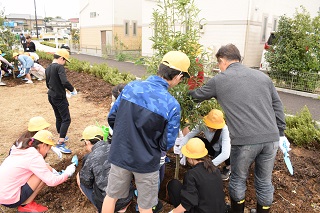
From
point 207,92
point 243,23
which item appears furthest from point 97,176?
point 243,23

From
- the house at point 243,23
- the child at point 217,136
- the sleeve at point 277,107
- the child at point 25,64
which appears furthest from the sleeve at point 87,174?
the house at point 243,23

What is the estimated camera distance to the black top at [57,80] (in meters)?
4.09

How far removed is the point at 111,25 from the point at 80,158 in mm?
18663

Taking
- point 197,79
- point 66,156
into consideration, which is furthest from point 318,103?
point 66,156

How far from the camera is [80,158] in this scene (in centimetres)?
407

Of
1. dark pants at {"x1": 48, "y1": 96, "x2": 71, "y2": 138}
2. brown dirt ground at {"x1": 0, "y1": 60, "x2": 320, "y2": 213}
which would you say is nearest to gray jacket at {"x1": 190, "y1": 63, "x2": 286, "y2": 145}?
brown dirt ground at {"x1": 0, "y1": 60, "x2": 320, "y2": 213}

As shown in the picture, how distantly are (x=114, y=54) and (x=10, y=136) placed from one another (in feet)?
51.6

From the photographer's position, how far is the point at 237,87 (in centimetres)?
238

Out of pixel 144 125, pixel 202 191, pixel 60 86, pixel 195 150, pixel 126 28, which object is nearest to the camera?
pixel 144 125

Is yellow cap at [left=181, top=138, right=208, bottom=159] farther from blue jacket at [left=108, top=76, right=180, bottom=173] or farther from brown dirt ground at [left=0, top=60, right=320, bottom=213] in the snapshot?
brown dirt ground at [left=0, top=60, right=320, bottom=213]

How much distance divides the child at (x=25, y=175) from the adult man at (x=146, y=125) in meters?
0.97

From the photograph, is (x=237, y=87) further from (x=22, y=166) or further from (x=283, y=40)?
(x=283, y=40)

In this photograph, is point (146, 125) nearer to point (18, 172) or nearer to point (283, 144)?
point (18, 172)

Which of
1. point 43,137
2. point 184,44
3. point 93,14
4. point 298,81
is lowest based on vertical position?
point 43,137
